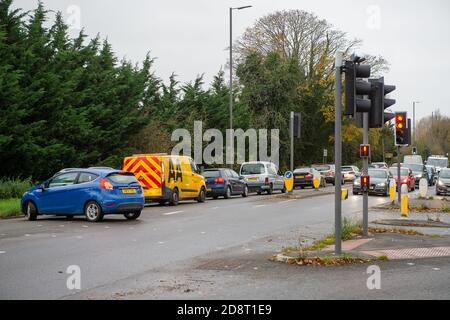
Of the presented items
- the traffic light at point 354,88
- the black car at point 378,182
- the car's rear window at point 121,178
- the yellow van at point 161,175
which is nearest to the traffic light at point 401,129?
the car's rear window at point 121,178

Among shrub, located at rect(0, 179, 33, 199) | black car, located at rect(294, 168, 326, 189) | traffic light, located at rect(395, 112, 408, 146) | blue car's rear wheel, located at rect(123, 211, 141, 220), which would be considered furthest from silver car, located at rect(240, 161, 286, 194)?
blue car's rear wheel, located at rect(123, 211, 141, 220)

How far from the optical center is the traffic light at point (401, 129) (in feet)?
66.0

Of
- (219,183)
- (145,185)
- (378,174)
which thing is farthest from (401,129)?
(378,174)

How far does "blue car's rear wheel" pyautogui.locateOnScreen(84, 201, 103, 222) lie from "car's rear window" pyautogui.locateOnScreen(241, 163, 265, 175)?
1869cm

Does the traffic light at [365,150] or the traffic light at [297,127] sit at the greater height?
the traffic light at [297,127]

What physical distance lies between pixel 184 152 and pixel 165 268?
28.9 meters

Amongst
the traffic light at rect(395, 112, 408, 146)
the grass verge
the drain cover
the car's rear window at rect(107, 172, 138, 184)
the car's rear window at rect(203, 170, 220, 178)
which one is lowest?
the drain cover

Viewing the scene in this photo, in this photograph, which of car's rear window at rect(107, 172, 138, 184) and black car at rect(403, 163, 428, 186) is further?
black car at rect(403, 163, 428, 186)

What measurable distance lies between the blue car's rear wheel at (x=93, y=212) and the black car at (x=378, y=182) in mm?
19534

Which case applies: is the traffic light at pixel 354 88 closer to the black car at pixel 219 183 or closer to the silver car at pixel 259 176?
the black car at pixel 219 183

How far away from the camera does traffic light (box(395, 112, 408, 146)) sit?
20125 millimetres

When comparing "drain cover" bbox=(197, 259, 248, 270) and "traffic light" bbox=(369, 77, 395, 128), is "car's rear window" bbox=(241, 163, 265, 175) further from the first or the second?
"drain cover" bbox=(197, 259, 248, 270)

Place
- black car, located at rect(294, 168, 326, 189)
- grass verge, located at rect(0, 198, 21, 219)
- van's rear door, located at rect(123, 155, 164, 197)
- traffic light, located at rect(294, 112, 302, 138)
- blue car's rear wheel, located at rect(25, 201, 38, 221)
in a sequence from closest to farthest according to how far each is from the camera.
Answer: blue car's rear wheel, located at rect(25, 201, 38, 221)
grass verge, located at rect(0, 198, 21, 219)
van's rear door, located at rect(123, 155, 164, 197)
traffic light, located at rect(294, 112, 302, 138)
black car, located at rect(294, 168, 326, 189)

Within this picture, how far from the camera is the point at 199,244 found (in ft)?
43.2
